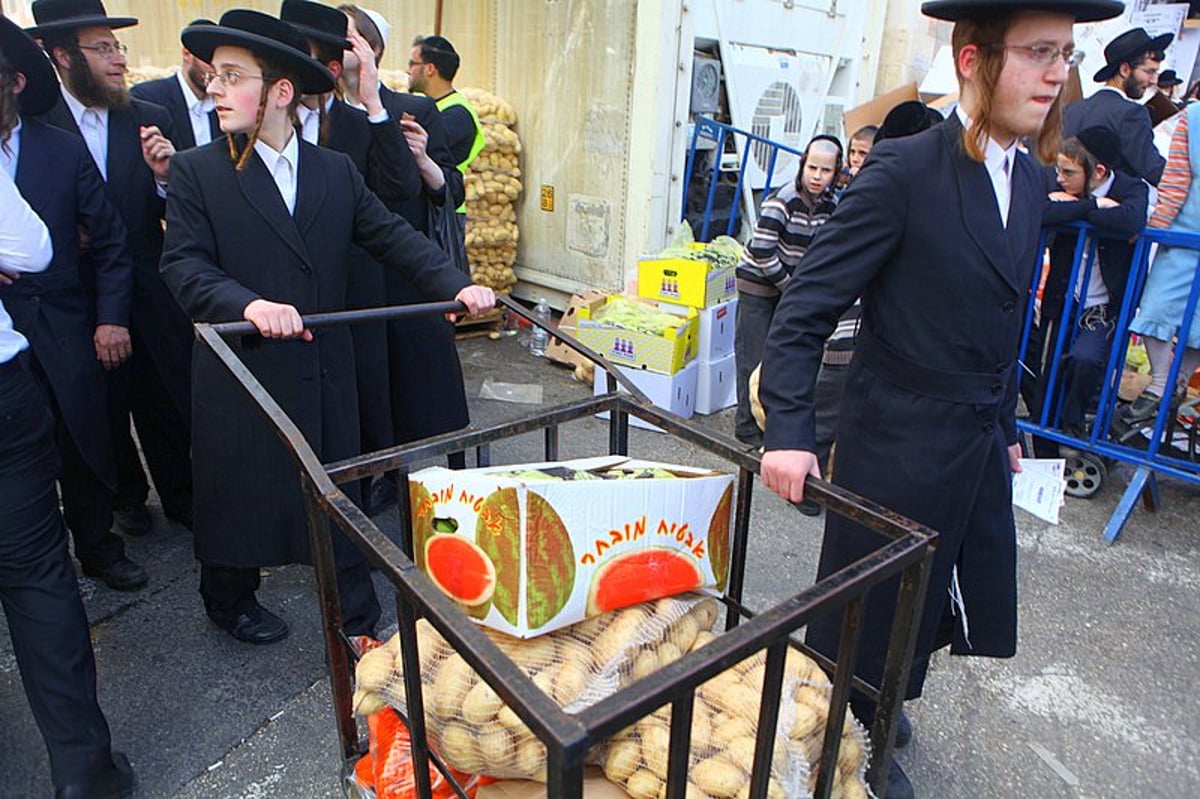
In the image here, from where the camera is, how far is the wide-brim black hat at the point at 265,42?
221 cm

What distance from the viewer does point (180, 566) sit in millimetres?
3348

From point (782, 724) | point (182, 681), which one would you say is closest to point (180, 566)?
point (182, 681)

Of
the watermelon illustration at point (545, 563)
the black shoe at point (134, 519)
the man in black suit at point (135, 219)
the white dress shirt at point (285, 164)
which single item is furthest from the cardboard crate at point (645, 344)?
the watermelon illustration at point (545, 563)

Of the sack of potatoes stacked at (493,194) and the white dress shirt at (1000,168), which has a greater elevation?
the white dress shirt at (1000,168)

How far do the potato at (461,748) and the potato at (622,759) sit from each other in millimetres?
221

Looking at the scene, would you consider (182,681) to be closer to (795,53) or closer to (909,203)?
(909,203)

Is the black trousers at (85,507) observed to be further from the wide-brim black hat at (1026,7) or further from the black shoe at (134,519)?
the wide-brim black hat at (1026,7)

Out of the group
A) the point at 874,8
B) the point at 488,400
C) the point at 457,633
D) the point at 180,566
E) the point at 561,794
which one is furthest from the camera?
the point at 874,8

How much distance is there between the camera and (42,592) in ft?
6.60

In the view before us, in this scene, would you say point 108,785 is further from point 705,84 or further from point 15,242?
point 705,84

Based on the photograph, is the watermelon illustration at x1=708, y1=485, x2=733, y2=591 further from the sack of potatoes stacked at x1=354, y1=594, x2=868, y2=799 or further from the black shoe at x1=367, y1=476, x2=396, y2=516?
the black shoe at x1=367, y1=476, x2=396, y2=516

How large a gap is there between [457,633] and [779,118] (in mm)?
6258

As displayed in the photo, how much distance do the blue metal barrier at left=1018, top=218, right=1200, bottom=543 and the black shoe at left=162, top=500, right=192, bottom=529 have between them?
3.87m

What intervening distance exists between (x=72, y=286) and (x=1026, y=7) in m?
2.84
